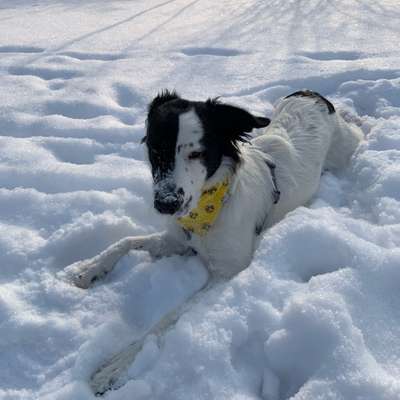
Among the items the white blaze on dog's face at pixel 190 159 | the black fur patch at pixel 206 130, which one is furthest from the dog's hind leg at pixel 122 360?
the black fur patch at pixel 206 130

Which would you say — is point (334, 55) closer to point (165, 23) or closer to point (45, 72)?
point (165, 23)

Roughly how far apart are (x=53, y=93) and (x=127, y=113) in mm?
1204

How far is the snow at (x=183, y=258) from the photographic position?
251 cm

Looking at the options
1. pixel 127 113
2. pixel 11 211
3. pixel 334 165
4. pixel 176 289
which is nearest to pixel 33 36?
pixel 127 113

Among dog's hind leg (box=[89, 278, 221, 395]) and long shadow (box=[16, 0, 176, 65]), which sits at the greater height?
dog's hind leg (box=[89, 278, 221, 395])

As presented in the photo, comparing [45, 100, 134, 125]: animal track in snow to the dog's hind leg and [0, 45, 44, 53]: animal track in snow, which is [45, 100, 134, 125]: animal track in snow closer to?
[0, 45, 44, 53]: animal track in snow

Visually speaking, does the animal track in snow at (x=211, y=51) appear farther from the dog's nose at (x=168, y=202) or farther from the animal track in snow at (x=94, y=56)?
the dog's nose at (x=168, y=202)

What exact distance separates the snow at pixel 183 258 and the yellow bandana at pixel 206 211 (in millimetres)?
299

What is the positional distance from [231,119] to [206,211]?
0.74 meters

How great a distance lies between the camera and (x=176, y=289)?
128 inches

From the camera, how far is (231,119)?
355cm

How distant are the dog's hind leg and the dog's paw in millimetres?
696

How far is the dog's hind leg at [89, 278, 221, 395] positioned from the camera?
8.32 feet

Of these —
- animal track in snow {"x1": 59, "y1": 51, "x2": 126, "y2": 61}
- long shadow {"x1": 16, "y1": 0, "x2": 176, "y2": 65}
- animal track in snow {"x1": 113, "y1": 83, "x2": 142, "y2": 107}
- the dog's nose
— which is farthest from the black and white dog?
long shadow {"x1": 16, "y1": 0, "x2": 176, "y2": 65}
